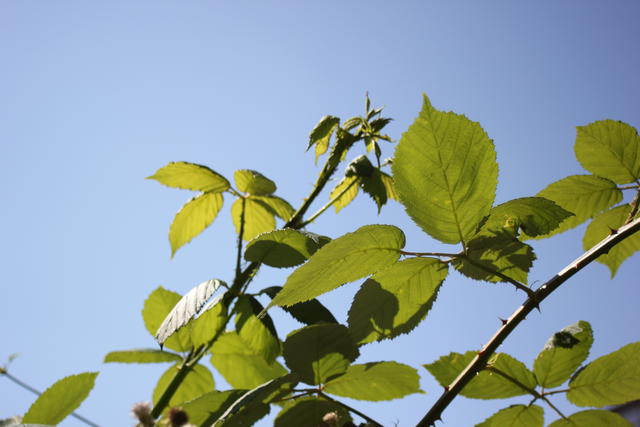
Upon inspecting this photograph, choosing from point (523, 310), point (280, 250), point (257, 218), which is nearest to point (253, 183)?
point (257, 218)

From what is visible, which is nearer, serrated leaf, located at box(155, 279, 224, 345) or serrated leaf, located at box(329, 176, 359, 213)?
serrated leaf, located at box(155, 279, 224, 345)

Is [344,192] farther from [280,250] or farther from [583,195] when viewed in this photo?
[583,195]

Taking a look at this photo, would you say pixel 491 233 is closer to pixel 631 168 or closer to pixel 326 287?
pixel 326 287

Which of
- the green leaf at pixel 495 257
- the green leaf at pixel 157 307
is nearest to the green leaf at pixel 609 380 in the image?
the green leaf at pixel 495 257

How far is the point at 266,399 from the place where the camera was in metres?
0.84

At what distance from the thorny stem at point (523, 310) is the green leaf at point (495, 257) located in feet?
0.28

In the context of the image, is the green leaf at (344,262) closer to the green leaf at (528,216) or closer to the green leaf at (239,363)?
the green leaf at (528,216)

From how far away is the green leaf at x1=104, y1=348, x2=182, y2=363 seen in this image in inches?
50.3

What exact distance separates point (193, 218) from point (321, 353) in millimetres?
828

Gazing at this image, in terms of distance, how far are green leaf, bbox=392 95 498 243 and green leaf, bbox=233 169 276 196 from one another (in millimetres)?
837

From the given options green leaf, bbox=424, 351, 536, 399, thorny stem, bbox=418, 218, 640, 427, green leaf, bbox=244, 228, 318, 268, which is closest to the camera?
thorny stem, bbox=418, 218, 640, 427

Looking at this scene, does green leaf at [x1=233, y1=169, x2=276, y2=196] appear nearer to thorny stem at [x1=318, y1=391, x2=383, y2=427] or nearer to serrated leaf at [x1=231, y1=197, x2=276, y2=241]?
serrated leaf at [x1=231, y1=197, x2=276, y2=241]

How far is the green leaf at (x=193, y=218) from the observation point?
1518 mm

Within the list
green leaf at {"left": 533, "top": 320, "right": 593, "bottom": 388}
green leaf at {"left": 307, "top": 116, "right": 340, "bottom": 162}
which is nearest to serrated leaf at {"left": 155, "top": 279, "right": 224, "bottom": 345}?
green leaf at {"left": 307, "top": 116, "right": 340, "bottom": 162}
